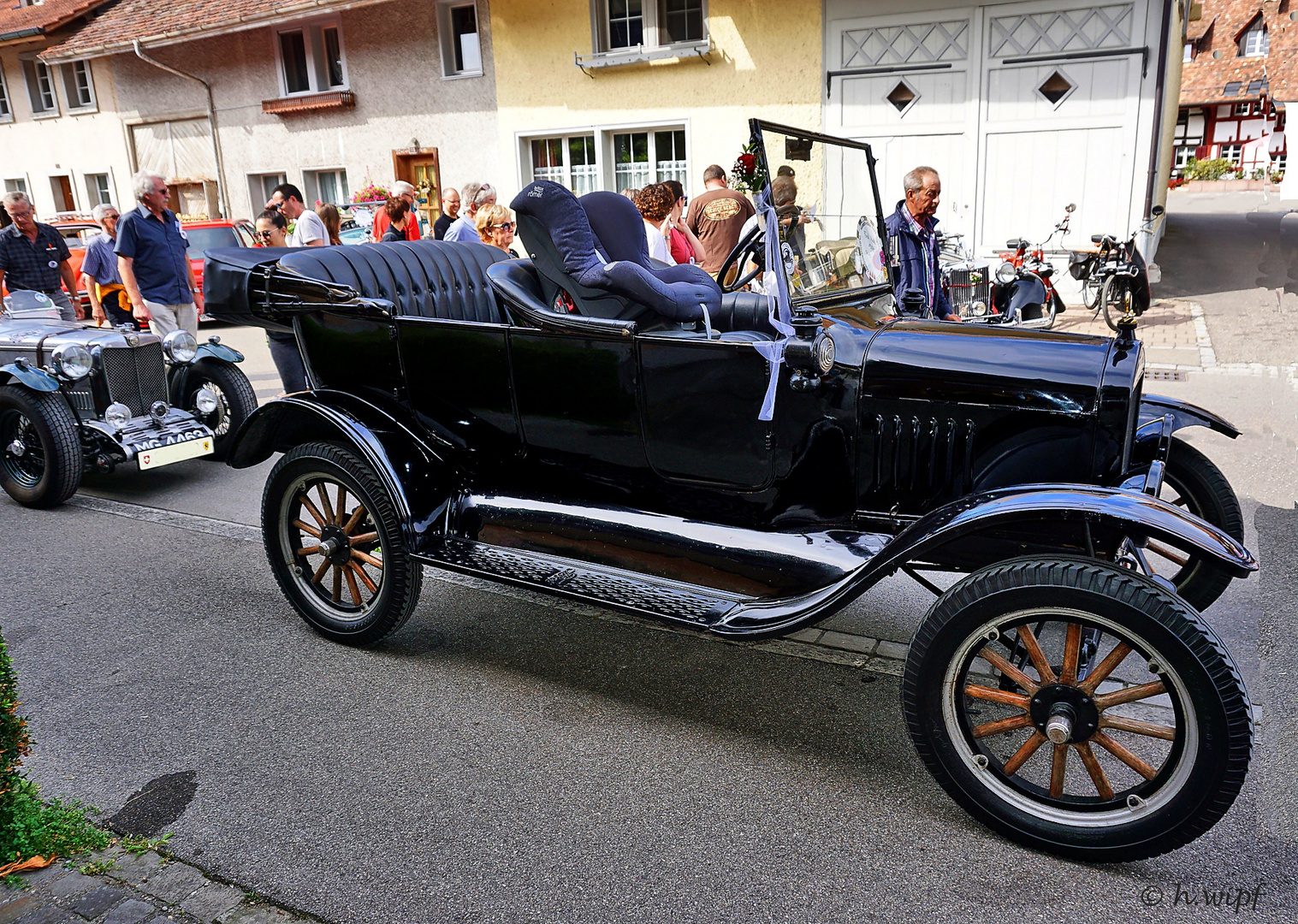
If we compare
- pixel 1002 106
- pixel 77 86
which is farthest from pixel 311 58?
pixel 1002 106

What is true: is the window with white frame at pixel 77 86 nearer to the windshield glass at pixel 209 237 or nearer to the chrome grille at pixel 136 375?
the windshield glass at pixel 209 237

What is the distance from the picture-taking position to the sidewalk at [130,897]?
230 cm

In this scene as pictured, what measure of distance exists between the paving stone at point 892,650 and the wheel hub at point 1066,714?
3.55 feet

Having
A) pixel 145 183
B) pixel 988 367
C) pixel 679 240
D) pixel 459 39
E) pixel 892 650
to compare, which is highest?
pixel 459 39

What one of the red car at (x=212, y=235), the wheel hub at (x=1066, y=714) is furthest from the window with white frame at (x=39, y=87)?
the wheel hub at (x=1066, y=714)

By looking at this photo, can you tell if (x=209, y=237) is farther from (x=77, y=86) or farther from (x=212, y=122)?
(x=77, y=86)

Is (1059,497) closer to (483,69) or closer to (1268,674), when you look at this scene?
(1268,674)

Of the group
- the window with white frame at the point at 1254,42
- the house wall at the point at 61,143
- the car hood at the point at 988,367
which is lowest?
the car hood at the point at 988,367

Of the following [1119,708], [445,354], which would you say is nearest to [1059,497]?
[1119,708]

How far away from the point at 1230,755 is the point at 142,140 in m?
23.2

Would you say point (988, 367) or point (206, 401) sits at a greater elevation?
point (988, 367)

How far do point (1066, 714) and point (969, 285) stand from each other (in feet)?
26.6

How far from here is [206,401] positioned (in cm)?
626

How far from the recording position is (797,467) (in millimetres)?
3074
